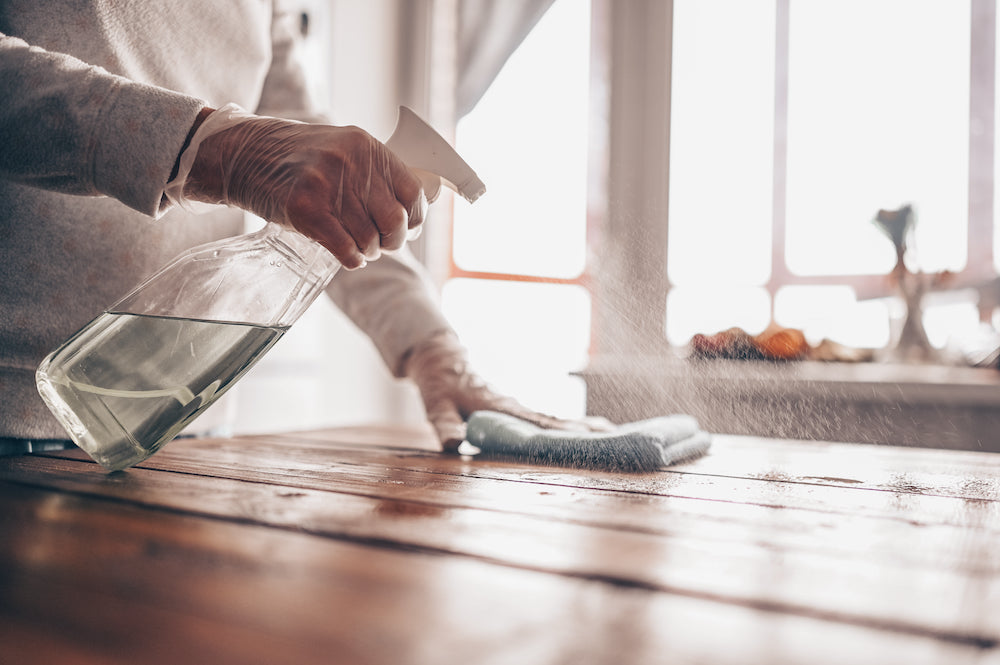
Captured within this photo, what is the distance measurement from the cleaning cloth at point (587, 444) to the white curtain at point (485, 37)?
6.52 feet

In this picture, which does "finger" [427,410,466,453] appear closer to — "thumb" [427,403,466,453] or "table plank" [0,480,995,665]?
"thumb" [427,403,466,453]

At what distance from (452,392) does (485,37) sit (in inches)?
76.7

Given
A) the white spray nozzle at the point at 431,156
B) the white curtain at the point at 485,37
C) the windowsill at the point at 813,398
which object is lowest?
the windowsill at the point at 813,398

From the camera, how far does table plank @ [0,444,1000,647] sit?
1.04ft

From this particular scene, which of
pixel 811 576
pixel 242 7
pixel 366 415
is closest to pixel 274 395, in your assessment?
pixel 366 415

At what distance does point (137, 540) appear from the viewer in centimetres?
41

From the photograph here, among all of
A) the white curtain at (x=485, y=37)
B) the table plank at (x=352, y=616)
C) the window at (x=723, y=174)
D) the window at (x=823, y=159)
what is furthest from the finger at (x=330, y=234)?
the white curtain at (x=485, y=37)

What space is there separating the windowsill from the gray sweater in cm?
119

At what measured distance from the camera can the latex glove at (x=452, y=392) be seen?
89cm

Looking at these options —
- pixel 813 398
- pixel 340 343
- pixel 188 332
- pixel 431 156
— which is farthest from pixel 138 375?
pixel 340 343

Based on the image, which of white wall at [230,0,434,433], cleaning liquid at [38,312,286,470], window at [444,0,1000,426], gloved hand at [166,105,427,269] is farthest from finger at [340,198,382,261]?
window at [444,0,1000,426]

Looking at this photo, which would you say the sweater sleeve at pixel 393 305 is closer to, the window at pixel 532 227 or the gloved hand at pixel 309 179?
the gloved hand at pixel 309 179

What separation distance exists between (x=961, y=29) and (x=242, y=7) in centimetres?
210

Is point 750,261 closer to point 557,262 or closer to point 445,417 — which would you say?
point 557,262
